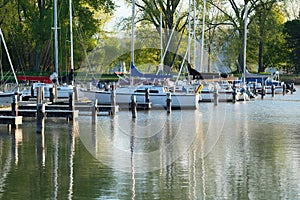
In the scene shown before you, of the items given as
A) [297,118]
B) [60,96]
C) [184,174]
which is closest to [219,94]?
[60,96]

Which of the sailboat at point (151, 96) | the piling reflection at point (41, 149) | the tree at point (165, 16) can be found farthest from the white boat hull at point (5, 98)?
the tree at point (165, 16)

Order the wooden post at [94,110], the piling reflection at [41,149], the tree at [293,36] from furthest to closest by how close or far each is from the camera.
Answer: the tree at [293,36] → the wooden post at [94,110] → the piling reflection at [41,149]

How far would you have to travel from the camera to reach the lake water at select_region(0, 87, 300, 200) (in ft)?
67.5

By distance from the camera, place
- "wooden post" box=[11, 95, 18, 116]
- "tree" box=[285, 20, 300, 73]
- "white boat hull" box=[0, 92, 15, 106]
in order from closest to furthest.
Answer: "wooden post" box=[11, 95, 18, 116] → "white boat hull" box=[0, 92, 15, 106] → "tree" box=[285, 20, 300, 73]

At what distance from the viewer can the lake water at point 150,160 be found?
20562 millimetres

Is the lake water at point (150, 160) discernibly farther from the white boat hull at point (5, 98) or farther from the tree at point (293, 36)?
the tree at point (293, 36)

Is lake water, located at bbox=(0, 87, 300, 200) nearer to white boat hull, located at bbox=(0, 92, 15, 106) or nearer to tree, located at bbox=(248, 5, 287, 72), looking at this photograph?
white boat hull, located at bbox=(0, 92, 15, 106)

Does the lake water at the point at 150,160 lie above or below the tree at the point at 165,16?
below

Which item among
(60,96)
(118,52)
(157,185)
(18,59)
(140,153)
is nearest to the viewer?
(157,185)

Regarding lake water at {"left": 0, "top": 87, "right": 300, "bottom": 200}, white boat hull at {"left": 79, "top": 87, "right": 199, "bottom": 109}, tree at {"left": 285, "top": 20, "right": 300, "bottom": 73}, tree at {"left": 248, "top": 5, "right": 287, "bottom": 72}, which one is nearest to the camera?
lake water at {"left": 0, "top": 87, "right": 300, "bottom": 200}

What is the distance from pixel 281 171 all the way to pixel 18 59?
204ft

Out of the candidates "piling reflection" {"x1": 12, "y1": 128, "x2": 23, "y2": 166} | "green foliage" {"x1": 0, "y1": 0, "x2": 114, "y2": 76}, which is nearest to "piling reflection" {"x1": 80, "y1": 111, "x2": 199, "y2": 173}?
"piling reflection" {"x1": 12, "y1": 128, "x2": 23, "y2": 166}

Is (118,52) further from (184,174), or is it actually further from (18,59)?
(184,174)

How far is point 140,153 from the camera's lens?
1094 inches
